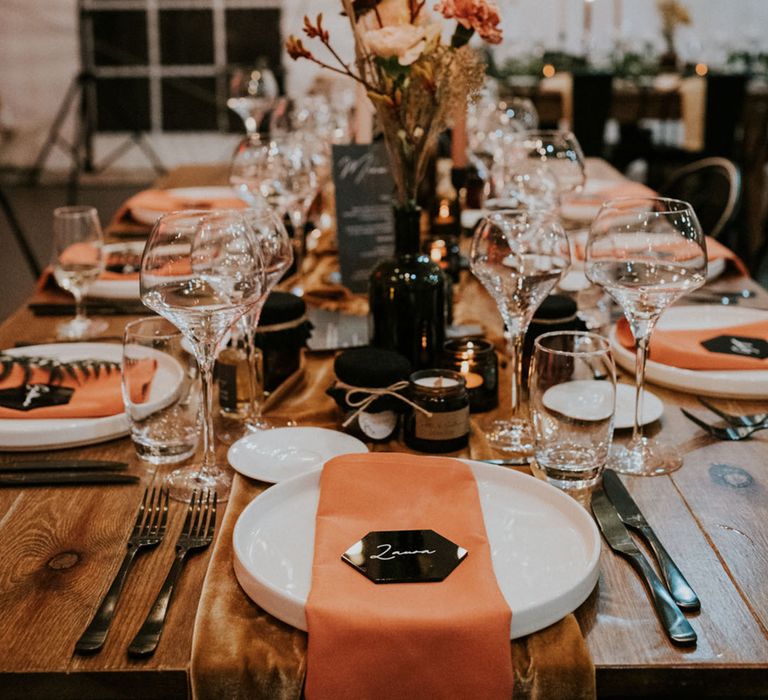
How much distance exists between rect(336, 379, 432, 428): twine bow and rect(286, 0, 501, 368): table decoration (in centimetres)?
25

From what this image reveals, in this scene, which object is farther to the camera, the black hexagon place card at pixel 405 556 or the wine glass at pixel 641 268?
the wine glass at pixel 641 268

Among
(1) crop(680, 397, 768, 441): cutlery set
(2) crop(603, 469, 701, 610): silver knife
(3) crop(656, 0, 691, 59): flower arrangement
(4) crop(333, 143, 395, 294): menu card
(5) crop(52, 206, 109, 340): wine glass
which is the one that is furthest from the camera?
(3) crop(656, 0, 691, 59): flower arrangement

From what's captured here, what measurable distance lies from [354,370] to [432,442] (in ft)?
0.45

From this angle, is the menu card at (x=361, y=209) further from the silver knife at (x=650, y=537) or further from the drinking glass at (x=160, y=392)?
the silver knife at (x=650, y=537)

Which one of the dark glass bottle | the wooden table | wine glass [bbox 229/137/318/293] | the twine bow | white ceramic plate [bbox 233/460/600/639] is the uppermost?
wine glass [bbox 229/137/318/293]

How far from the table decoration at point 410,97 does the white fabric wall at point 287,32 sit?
6769 millimetres

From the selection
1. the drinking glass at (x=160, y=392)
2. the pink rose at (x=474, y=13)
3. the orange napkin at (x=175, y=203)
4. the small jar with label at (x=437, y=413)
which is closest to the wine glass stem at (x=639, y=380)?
the small jar with label at (x=437, y=413)

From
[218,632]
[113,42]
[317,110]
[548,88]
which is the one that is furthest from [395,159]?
[113,42]

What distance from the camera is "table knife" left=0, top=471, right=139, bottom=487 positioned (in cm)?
118

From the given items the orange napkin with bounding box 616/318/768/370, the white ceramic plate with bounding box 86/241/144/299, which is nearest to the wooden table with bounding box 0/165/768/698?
the orange napkin with bounding box 616/318/768/370

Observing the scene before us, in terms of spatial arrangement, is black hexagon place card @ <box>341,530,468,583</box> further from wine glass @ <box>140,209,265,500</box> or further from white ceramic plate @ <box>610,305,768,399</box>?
white ceramic plate @ <box>610,305,768,399</box>

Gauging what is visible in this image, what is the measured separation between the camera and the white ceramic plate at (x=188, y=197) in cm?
262

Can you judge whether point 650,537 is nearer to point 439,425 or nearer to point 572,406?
point 572,406

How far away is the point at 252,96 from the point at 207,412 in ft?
9.20
